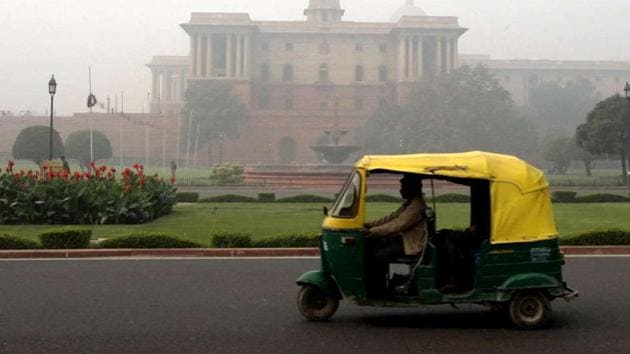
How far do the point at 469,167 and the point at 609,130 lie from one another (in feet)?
127

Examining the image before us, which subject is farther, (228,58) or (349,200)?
(228,58)

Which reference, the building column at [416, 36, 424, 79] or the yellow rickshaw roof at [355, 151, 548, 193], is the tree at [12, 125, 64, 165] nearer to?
the building column at [416, 36, 424, 79]

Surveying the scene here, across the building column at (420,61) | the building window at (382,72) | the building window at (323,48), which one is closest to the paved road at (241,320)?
the building column at (420,61)

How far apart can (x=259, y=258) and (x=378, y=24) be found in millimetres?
81691

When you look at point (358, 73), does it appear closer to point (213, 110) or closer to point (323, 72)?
point (323, 72)

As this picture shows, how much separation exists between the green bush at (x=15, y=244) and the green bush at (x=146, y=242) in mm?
1100

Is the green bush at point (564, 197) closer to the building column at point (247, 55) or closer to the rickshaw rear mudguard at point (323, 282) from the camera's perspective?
the rickshaw rear mudguard at point (323, 282)

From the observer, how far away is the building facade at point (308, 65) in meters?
83.4

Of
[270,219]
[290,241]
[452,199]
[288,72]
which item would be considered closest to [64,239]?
[290,241]

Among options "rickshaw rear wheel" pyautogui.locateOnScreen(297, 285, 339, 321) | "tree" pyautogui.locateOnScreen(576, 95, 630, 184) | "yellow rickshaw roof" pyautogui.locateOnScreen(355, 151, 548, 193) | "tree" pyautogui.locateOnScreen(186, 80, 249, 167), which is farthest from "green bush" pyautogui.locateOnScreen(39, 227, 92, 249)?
"tree" pyautogui.locateOnScreen(186, 80, 249, 167)

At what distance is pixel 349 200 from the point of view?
6.90 meters

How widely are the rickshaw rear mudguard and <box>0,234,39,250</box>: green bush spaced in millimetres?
6844

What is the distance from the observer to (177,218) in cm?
1845

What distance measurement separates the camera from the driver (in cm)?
677
